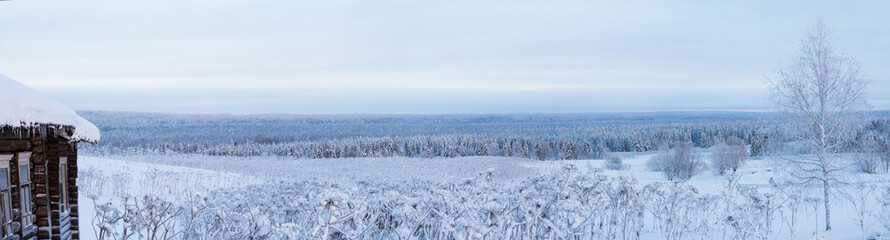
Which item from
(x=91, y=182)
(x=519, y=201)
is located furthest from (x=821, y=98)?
(x=91, y=182)

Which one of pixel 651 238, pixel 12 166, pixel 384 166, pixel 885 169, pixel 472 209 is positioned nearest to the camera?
pixel 472 209

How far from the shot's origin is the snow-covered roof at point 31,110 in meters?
6.39

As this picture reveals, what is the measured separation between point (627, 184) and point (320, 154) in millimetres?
57694

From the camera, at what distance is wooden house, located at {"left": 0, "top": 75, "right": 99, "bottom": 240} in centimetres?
665

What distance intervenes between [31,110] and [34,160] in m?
1.27

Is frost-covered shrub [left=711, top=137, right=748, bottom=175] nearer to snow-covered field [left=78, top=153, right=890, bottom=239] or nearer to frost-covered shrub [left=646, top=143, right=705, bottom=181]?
frost-covered shrub [left=646, top=143, right=705, bottom=181]

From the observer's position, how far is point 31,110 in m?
6.80

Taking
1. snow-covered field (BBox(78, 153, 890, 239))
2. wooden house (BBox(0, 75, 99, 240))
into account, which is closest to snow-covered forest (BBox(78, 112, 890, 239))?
snow-covered field (BBox(78, 153, 890, 239))

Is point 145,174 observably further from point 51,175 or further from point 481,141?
point 481,141

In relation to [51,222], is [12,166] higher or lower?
higher

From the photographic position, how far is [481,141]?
77.8m

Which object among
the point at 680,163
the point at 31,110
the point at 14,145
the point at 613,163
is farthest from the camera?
the point at 613,163

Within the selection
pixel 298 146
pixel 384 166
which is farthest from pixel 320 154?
pixel 384 166

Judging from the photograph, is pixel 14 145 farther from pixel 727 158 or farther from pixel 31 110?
pixel 727 158
